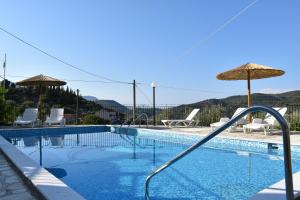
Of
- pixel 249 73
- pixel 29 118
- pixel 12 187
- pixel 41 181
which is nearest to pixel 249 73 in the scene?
pixel 249 73

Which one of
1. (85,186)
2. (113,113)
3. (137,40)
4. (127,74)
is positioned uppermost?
(137,40)

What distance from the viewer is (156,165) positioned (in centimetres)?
682

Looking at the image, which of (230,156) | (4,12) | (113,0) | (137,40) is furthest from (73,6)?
(230,156)

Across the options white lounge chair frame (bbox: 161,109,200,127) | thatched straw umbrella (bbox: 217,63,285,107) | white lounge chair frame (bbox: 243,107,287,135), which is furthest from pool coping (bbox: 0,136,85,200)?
white lounge chair frame (bbox: 161,109,200,127)

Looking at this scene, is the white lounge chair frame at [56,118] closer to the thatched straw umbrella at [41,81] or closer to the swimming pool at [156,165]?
the thatched straw umbrella at [41,81]

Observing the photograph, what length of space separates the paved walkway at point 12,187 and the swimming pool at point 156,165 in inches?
41.3

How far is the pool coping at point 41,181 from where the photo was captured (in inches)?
126

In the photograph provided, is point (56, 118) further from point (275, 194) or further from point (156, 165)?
point (275, 194)

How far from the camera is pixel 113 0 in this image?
1316 centimetres

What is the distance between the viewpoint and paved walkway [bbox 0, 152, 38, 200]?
336cm

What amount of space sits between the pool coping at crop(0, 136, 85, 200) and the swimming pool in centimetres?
85

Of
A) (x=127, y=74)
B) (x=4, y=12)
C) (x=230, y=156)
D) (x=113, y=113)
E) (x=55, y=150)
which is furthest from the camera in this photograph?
(x=127, y=74)

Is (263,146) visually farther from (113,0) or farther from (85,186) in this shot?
(113,0)

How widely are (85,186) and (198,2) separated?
1074 cm
